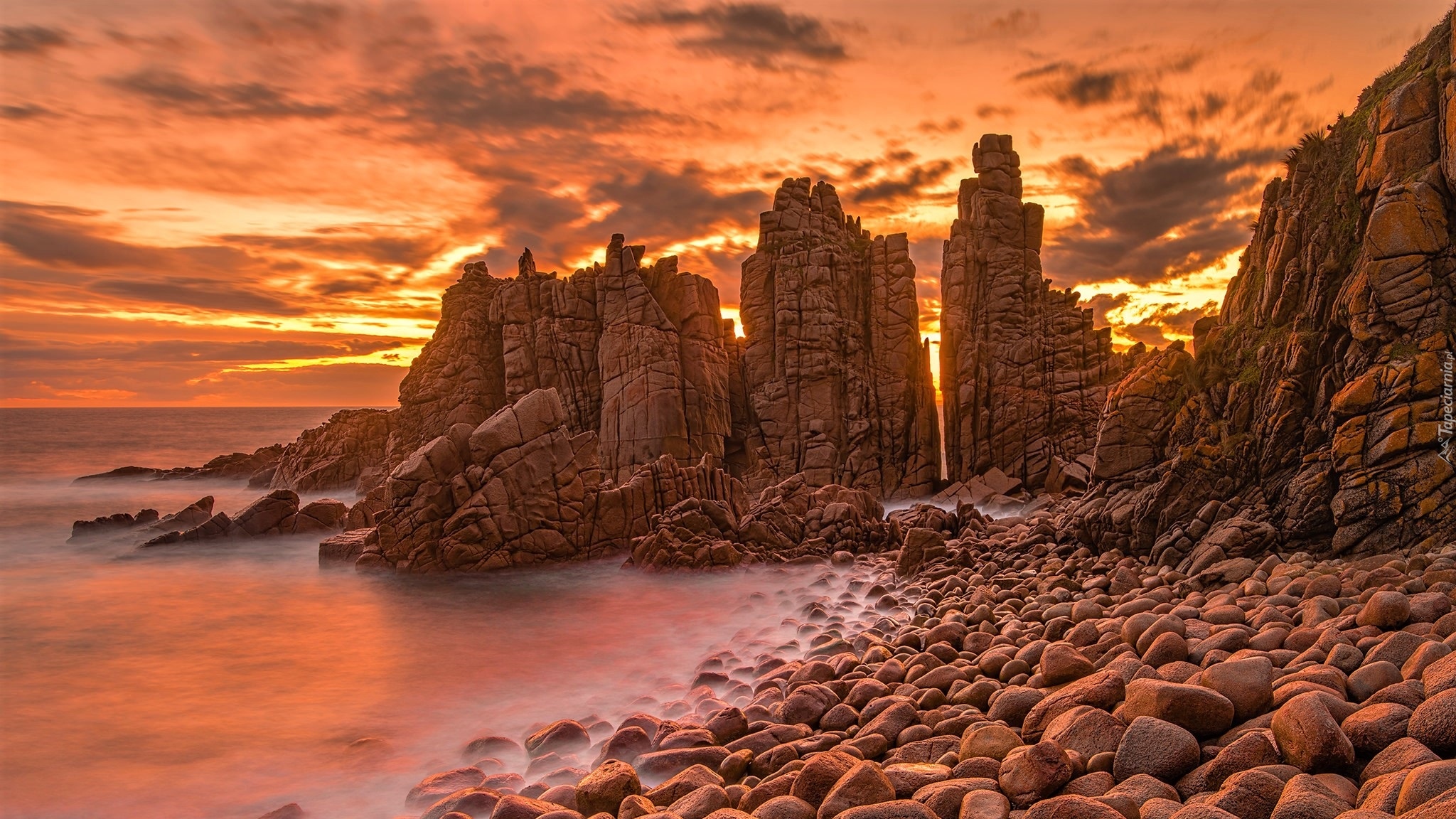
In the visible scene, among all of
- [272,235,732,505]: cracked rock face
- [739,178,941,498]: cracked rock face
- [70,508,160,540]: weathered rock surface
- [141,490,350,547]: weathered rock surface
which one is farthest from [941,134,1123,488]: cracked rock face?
[70,508,160,540]: weathered rock surface

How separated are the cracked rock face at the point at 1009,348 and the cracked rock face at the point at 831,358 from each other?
7.85 feet

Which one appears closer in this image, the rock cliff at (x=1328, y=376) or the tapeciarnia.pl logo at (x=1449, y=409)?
the tapeciarnia.pl logo at (x=1449, y=409)

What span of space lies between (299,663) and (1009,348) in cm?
3322

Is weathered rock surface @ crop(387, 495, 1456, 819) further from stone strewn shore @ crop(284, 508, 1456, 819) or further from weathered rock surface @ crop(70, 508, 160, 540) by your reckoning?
weathered rock surface @ crop(70, 508, 160, 540)

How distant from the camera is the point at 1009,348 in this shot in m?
36.7

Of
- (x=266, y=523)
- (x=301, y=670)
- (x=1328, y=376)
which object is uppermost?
(x=1328, y=376)

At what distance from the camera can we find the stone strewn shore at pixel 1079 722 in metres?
4.31

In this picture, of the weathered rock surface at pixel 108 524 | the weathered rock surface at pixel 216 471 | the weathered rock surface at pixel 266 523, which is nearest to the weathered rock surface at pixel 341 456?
the weathered rock surface at pixel 216 471

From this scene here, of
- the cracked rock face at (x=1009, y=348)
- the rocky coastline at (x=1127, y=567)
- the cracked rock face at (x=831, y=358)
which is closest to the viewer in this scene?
the rocky coastline at (x=1127, y=567)

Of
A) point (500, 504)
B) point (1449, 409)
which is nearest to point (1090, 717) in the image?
point (1449, 409)

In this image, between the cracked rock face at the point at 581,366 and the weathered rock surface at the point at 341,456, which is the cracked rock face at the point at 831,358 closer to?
the cracked rock face at the point at 581,366

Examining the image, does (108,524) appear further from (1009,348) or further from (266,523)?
(1009,348)

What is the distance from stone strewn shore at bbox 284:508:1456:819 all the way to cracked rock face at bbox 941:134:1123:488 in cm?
2592

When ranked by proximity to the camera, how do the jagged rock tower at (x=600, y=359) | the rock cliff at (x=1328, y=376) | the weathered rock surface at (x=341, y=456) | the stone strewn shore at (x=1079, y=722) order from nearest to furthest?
the stone strewn shore at (x=1079, y=722), the rock cliff at (x=1328, y=376), the jagged rock tower at (x=600, y=359), the weathered rock surface at (x=341, y=456)
